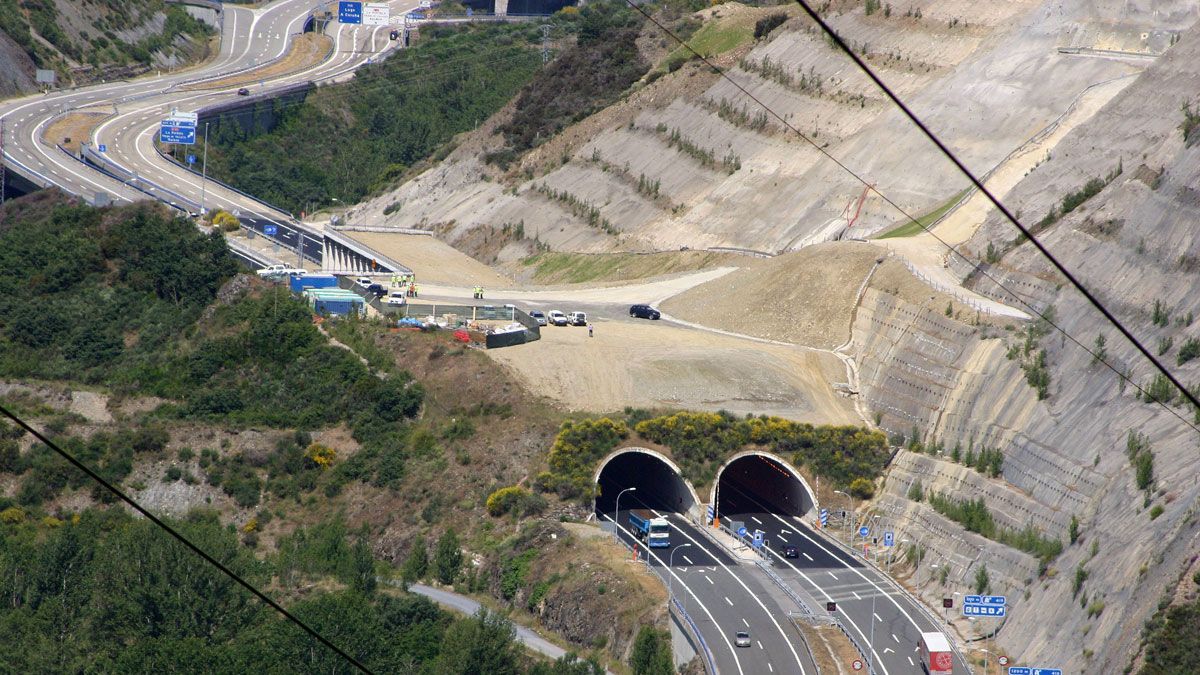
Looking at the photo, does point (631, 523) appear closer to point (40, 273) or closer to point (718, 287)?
point (718, 287)

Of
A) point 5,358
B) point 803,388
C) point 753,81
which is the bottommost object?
point 5,358

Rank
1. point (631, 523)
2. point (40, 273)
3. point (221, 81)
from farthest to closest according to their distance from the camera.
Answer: point (221, 81), point (40, 273), point (631, 523)

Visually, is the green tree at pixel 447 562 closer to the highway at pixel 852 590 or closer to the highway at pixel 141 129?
the highway at pixel 852 590

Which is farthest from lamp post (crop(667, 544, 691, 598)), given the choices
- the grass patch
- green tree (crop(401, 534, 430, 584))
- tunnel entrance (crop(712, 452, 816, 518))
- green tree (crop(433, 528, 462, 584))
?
the grass patch

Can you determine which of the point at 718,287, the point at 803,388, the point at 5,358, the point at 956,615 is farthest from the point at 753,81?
the point at 956,615

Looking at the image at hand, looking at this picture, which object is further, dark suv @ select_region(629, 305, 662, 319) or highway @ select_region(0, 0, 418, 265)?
highway @ select_region(0, 0, 418, 265)

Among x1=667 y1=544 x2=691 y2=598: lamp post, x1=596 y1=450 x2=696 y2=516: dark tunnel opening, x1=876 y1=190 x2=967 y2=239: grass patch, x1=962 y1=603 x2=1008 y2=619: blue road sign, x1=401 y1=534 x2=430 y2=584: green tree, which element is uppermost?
Answer: x1=876 y1=190 x2=967 y2=239: grass patch

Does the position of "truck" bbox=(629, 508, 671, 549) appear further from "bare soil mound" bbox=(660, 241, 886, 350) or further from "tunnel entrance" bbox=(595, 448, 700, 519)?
"bare soil mound" bbox=(660, 241, 886, 350)
